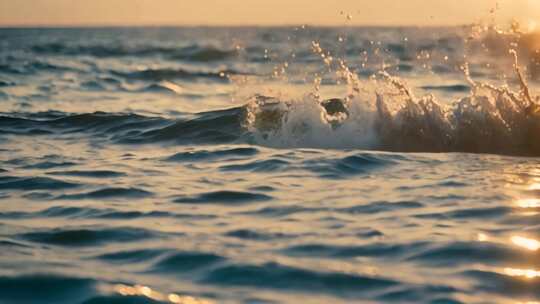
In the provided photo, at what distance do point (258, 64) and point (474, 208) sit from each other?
31683mm

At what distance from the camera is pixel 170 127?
13945mm

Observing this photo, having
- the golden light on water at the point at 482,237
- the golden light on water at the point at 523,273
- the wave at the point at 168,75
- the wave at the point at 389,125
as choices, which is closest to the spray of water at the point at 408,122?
the wave at the point at 389,125

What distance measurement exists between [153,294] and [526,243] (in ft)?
8.78

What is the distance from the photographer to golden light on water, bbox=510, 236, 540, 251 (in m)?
6.69

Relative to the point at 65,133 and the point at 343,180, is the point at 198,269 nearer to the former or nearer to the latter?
the point at 343,180

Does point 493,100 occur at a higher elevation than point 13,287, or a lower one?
higher

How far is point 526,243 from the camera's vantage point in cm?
680

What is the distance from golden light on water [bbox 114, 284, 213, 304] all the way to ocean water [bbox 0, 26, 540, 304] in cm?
2

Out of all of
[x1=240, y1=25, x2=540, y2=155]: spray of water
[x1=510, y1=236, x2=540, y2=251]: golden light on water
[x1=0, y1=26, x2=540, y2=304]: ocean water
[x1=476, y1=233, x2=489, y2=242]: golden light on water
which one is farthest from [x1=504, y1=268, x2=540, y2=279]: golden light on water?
[x1=240, y1=25, x2=540, y2=155]: spray of water

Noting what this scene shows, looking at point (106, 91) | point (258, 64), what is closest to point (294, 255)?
point (106, 91)

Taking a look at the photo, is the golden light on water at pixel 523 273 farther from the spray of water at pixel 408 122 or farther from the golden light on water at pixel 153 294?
the spray of water at pixel 408 122

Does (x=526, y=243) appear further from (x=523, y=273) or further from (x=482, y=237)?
(x=523, y=273)

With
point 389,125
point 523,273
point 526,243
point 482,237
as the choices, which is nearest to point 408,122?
point 389,125

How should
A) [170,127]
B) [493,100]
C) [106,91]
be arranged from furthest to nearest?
[106,91] → [170,127] → [493,100]
